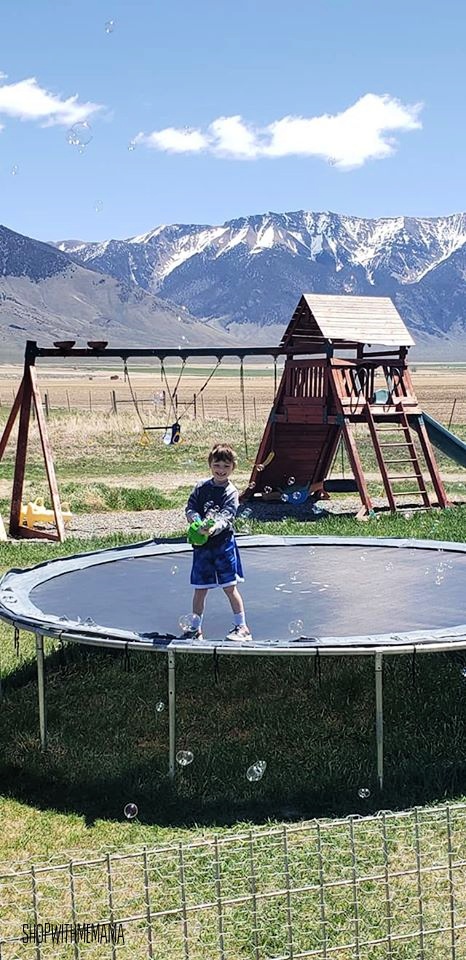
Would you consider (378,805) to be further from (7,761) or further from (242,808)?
(7,761)

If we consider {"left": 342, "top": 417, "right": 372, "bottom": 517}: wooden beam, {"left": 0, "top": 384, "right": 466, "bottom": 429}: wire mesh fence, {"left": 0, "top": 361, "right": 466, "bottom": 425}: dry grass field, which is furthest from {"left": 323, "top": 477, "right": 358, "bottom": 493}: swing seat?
{"left": 0, "top": 384, "right": 466, "bottom": 429}: wire mesh fence

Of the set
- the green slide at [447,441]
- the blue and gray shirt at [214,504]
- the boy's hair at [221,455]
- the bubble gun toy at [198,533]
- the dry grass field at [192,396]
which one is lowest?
the dry grass field at [192,396]

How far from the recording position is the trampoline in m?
6.23

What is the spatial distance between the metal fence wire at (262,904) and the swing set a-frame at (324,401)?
10006mm

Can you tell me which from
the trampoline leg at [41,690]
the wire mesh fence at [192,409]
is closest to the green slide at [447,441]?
the trampoline leg at [41,690]

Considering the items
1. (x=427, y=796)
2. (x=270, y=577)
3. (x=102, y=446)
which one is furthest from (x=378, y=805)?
(x=102, y=446)

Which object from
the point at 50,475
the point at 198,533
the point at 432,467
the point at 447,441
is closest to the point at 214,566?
the point at 198,533

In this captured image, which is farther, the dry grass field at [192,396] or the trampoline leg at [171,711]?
the dry grass field at [192,396]

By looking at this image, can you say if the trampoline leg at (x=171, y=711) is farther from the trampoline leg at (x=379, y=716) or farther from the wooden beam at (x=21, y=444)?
the wooden beam at (x=21, y=444)

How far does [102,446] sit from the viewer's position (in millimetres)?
27406

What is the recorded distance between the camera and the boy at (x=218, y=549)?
6.86 meters

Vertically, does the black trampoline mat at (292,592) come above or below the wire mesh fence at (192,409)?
above

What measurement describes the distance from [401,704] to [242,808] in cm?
185

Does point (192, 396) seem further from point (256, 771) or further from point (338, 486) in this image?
point (256, 771)
